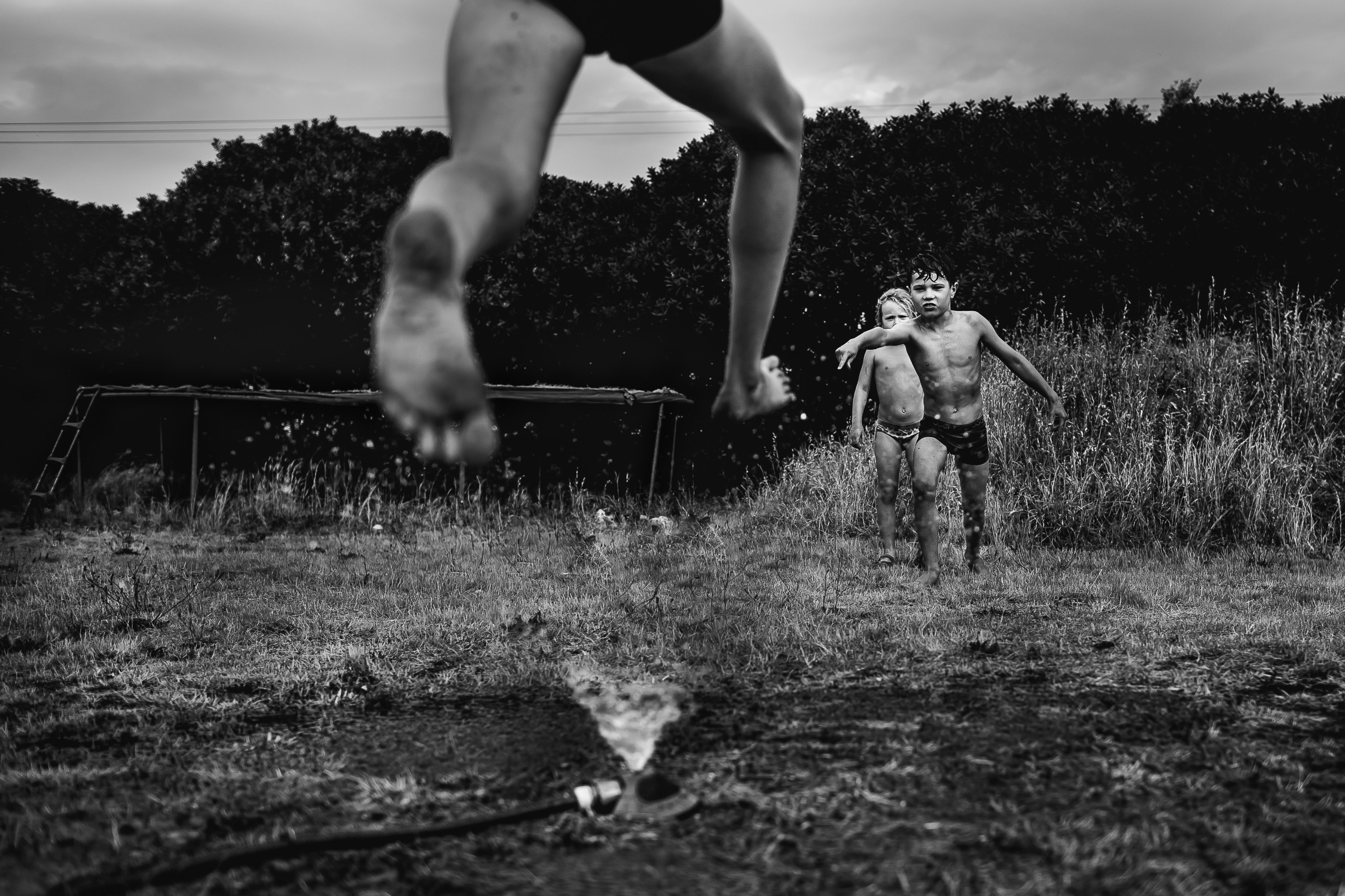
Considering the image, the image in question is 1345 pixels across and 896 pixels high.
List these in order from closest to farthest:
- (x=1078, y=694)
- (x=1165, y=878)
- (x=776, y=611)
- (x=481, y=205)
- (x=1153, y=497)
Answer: (x=481, y=205) → (x=1165, y=878) → (x=1078, y=694) → (x=776, y=611) → (x=1153, y=497)

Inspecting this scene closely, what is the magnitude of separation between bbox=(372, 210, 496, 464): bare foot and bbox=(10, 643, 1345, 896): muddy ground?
910 mm

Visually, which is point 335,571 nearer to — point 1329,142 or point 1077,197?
point 1077,197

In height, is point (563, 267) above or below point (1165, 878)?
above

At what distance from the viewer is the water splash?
2664 millimetres

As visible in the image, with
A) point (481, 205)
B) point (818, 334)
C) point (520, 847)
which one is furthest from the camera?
point (818, 334)

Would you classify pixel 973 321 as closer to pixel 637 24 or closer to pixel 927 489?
pixel 927 489

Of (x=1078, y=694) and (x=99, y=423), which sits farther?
(x=99, y=423)

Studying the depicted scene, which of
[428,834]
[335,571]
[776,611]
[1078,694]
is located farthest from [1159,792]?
[335,571]

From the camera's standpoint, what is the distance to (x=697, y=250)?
373 inches

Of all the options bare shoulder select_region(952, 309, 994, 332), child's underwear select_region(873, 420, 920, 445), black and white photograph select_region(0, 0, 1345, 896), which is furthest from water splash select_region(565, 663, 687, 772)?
child's underwear select_region(873, 420, 920, 445)

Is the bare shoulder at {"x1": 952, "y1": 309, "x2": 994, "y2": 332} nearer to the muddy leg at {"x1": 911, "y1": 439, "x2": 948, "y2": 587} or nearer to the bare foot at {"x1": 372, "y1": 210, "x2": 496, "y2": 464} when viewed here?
the muddy leg at {"x1": 911, "y1": 439, "x2": 948, "y2": 587}

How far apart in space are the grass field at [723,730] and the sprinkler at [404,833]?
3cm

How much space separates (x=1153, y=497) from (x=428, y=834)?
5.95 meters

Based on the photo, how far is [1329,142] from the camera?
8977 mm
